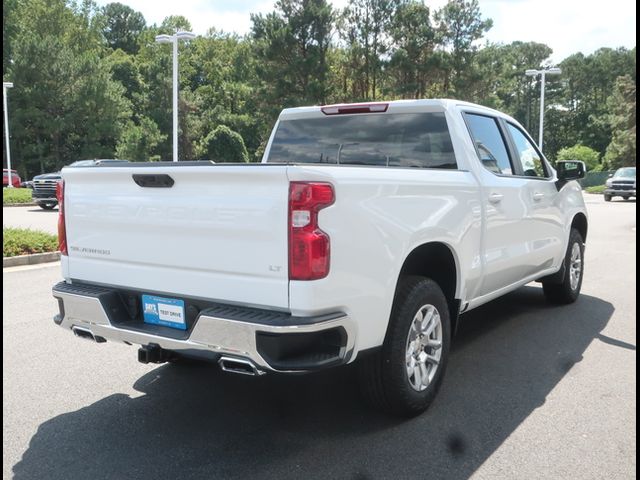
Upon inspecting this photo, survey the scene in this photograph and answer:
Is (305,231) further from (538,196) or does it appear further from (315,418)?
(538,196)

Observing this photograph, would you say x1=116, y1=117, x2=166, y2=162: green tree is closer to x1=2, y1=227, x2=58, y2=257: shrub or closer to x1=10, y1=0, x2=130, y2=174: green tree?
x1=10, y1=0, x2=130, y2=174: green tree

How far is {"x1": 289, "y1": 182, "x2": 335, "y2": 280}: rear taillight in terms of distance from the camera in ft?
9.39

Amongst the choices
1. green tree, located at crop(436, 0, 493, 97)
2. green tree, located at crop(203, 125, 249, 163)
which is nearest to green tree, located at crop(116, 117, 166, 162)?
green tree, located at crop(203, 125, 249, 163)

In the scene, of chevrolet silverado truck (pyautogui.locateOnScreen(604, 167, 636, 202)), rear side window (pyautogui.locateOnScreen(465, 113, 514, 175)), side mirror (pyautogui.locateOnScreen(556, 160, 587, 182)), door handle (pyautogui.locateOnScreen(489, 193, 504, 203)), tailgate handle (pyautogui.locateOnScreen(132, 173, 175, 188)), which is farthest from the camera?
chevrolet silverado truck (pyautogui.locateOnScreen(604, 167, 636, 202))

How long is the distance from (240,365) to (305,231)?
0.77 metres

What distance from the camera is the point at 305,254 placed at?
9.39 ft

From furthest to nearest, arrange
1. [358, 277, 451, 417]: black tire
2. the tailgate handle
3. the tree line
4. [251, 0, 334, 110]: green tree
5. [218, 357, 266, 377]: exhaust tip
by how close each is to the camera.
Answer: the tree line
[251, 0, 334, 110]: green tree
[358, 277, 451, 417]: black tire
the tailgate handle
[218, 357, 266, 377]: exhaust tip

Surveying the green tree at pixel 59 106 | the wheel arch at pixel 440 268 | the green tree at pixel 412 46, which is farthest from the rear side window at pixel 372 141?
the green tree at pixel 59 106

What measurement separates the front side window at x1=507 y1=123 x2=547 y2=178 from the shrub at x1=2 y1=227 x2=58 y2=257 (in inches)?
314

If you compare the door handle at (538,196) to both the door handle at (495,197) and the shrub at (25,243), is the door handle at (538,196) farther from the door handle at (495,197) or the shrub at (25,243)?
the shrub at (25,243)

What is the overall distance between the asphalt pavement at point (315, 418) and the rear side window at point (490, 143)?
5.06 feet

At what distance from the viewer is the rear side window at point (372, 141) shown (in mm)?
4598

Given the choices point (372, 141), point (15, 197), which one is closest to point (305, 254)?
point (372, 141)

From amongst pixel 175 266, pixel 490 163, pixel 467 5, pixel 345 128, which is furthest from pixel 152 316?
pixel 467 5
